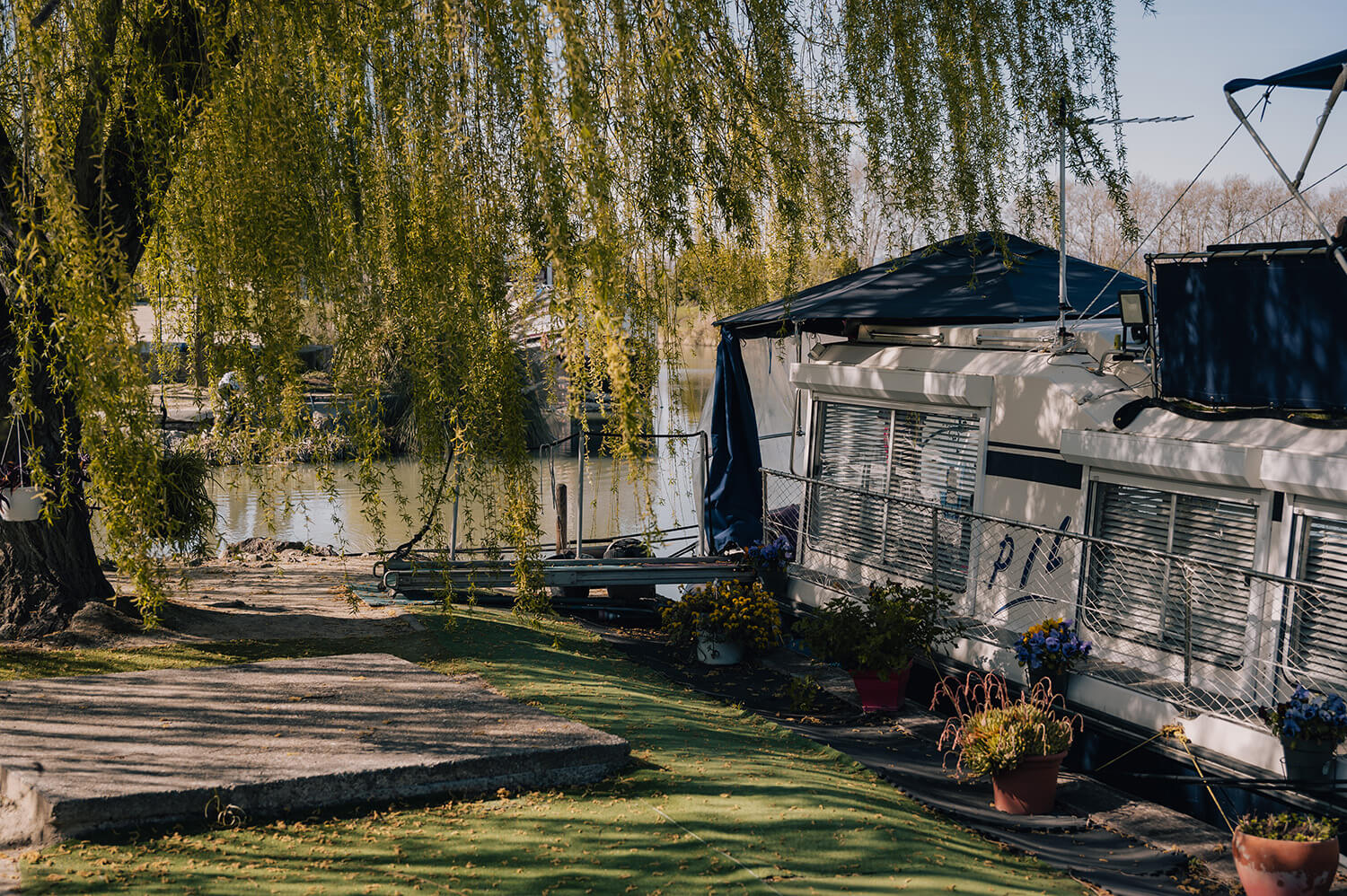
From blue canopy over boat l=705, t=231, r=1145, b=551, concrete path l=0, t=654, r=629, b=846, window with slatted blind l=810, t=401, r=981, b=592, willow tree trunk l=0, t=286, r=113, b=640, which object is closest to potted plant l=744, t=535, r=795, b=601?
window with slatted blind l=810, t=401, r=981, b=592

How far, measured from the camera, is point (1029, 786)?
7137 millimetres

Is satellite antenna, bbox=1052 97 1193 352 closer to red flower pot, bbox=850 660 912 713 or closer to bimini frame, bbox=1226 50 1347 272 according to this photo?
bimini frame, bbox=1226 50 1347 272

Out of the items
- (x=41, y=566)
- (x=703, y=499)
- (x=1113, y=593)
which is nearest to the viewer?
(x=1113, y=593)

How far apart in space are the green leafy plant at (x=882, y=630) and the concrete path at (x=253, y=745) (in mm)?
2873

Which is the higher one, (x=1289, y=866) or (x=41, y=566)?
(x=41, y=566)

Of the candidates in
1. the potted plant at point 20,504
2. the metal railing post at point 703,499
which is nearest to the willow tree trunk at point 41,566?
the potted plant at point 20,504

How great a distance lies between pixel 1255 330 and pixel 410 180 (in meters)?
5.22

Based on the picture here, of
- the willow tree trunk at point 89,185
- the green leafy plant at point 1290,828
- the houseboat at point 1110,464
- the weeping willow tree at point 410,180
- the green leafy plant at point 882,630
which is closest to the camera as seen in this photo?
the weeping willow tree at point 410,180

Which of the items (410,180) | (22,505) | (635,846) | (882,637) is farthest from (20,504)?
(882,637)

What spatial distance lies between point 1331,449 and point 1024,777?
2.59 metres

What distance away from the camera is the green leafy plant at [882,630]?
29.4 ft

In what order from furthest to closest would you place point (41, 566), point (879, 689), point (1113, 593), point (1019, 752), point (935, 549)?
1. point (935, 549)
2. point (879, 689)
3. point (41, 566)
4. point (1113, 593)
5. point (1019, 752)

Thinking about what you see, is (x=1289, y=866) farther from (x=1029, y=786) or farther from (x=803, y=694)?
(x=803, y=694)

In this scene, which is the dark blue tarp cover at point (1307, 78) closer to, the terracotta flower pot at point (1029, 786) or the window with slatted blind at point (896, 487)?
the window with slatted blind at point (896, 487)
